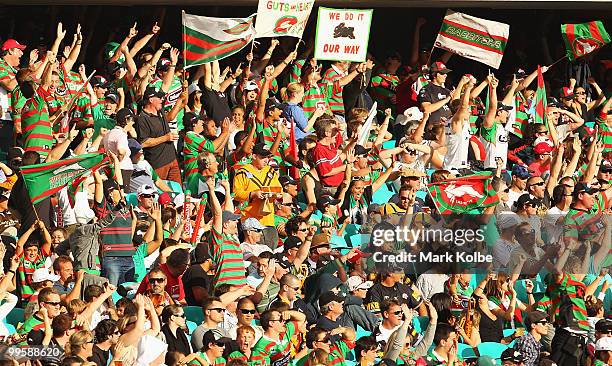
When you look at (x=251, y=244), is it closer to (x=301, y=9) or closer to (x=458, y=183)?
(x=458, y=183)

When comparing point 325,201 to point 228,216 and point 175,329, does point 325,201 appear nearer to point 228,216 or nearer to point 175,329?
point 228,216

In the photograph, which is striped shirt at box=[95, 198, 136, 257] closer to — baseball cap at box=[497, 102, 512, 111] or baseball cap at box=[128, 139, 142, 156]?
baseball cap at box=[128, 139, 142, 156]

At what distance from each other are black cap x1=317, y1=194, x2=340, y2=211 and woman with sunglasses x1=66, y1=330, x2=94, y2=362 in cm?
416

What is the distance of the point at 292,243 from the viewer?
20.3 metres

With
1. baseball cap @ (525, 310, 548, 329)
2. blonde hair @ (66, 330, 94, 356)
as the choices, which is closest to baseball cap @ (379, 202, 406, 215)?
baseball cap @ (525, 310, 548, 329)

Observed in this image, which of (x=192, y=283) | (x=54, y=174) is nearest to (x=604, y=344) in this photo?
(x=192, y=283)

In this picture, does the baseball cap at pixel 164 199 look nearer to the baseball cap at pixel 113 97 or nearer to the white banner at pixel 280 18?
the baseball cap at pixel 113 97

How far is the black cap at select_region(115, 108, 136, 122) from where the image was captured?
71.3 feet

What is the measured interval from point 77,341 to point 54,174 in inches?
110

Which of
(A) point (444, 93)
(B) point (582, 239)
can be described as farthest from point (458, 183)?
(A) point (444, 93)

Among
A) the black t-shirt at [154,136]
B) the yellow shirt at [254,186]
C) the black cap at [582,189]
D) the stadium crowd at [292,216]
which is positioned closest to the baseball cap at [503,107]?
the stadium crowd at [292,216]

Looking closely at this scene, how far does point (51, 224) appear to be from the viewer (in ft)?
66.8

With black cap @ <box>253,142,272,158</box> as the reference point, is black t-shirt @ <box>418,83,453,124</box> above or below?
below

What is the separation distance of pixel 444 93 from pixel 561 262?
405 centimetres
